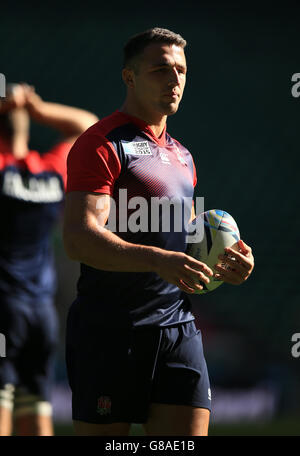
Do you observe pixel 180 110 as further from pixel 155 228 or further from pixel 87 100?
pixel 155 228

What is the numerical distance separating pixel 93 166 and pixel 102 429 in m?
1.02

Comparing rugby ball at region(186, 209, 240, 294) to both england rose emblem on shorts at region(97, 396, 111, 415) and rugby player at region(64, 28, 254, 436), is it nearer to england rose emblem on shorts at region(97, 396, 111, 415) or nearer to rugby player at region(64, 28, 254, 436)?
rugby player at region(64, 28, 254, 436)

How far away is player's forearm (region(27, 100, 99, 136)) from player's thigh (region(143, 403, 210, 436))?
2.56 meters

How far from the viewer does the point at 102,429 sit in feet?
9.66

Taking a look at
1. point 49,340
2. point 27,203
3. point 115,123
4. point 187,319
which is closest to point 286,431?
point 49,340

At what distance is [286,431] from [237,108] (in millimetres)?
5113

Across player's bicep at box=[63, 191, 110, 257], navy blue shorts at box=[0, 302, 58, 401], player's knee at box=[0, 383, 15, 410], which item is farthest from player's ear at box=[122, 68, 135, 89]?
player's knee at box=[0, 383, 15, 410]

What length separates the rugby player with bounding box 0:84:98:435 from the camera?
4922 mm

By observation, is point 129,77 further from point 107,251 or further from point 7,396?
point 7,396

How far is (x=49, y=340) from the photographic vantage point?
17.0 feet

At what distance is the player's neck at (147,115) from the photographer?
316 cm

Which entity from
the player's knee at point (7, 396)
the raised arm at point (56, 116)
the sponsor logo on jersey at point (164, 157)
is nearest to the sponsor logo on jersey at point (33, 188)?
the raised arm at point (56, 116)

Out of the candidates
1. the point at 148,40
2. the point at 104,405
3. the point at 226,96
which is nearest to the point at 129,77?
the point at 148,40

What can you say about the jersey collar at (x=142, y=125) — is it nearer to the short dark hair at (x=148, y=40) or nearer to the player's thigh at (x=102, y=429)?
the short dark hair at (x=148, y=40)
